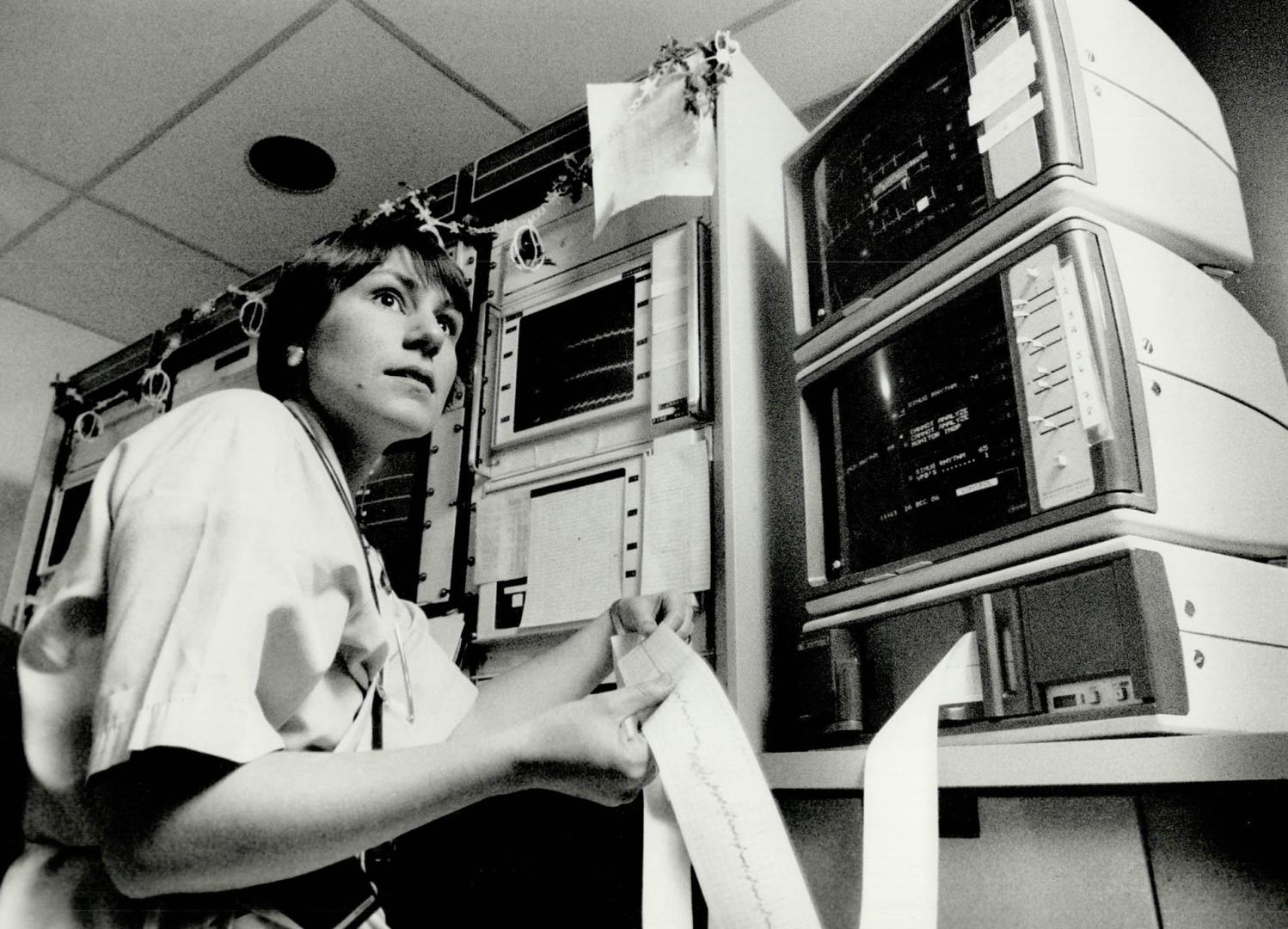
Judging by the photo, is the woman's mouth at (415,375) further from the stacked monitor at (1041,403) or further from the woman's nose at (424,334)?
the stacked monitor at (1041,403)

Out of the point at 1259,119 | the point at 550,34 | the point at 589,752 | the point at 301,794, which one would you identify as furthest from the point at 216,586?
the point at 550,34

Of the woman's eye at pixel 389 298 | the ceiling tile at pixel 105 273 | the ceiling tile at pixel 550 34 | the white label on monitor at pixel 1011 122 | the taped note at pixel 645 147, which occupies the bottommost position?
the woman's eye at pixel 389 298

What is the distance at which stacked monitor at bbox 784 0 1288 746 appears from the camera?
72 cm

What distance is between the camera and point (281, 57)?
84.0 inches

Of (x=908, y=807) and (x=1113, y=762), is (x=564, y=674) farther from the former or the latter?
(x=1113, y=762)

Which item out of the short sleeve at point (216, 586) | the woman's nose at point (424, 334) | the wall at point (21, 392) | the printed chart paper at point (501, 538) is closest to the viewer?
the short sleeve at point (216, 586)

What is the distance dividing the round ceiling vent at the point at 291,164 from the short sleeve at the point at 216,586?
73.5 inches

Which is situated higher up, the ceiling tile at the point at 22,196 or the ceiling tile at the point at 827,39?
the ceiling tile at the point at 827,39

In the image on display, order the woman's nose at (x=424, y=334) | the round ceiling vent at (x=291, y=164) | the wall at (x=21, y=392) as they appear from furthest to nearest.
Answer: the wall at (x=21, y=392), the round ceiling vent at (x=291, y=164), the woman's nose at (x=424, y=334)

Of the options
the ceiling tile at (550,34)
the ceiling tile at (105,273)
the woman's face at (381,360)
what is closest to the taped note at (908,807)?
the woman's face at (381,360)

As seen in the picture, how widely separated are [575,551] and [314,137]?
1.68m

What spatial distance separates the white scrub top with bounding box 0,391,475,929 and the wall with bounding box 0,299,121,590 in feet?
9.04

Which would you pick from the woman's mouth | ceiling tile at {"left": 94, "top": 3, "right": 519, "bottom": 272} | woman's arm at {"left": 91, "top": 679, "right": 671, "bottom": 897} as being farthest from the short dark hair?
ceiling tile at {"left": 94, "top": 3, "right": 519, "bottom": 272}

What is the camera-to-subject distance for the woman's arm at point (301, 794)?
605 millimetres
